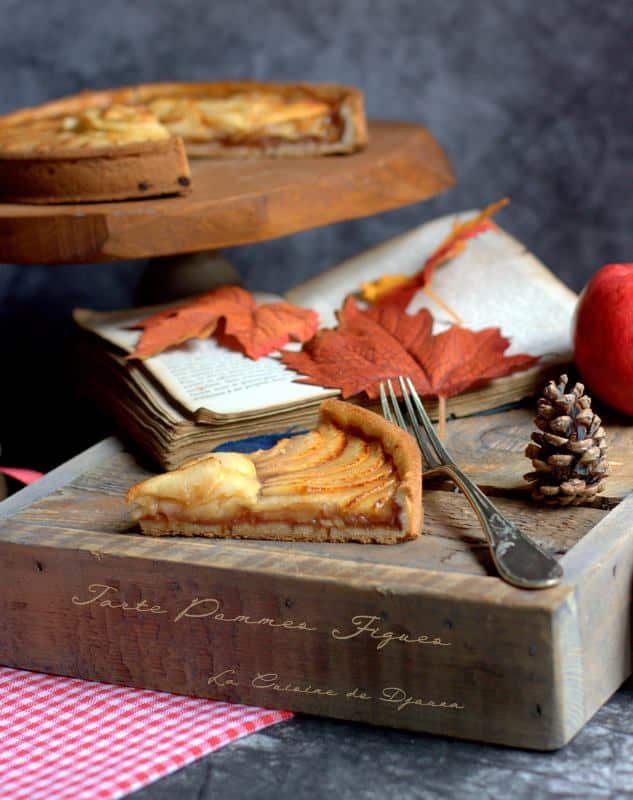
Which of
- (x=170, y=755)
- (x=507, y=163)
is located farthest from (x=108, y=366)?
(x=507, y=163)

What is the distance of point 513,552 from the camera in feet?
3.90

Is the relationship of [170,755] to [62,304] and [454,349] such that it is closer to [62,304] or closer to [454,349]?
[454,349]

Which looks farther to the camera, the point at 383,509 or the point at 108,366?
the point at 108,366

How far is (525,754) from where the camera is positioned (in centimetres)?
116

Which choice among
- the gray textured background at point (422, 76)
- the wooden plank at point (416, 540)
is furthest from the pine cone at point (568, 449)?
the gray textured background at point (422, 76)

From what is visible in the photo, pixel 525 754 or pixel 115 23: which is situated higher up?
pixel 115 23

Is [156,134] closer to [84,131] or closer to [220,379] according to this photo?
[84,131]

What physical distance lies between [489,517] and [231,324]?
0.61 m

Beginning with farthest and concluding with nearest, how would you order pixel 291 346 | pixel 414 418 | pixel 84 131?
pixel 84 131
pixel 291 346
pixel 414 418

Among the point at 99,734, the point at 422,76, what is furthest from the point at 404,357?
the point at 422,76

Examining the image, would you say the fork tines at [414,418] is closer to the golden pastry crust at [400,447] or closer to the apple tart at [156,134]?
the golden pastry crust at [400,447]

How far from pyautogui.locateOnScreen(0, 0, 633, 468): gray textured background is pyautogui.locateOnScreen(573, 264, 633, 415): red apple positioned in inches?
40.5

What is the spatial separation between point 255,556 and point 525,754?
30 centimetres

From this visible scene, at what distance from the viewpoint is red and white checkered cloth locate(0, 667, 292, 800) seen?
1.17 m
